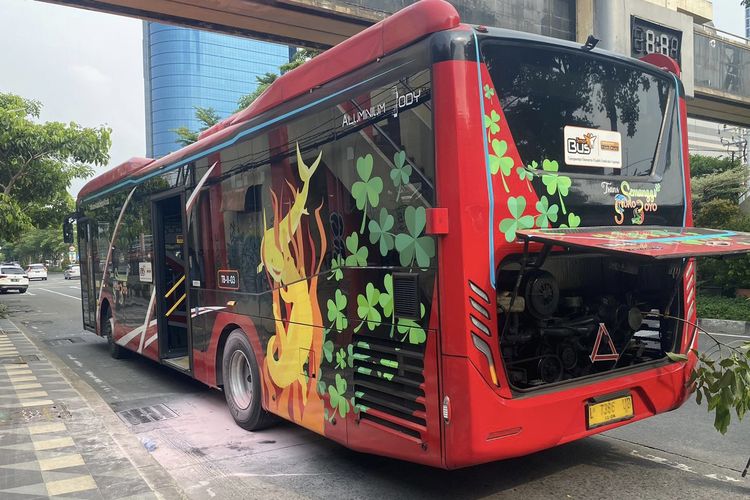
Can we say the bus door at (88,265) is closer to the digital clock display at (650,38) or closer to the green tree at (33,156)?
the green tree at (33,156)

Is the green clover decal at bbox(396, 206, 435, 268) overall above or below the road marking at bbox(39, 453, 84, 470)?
above

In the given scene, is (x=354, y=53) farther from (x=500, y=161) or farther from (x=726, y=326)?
(x=726, y=326)

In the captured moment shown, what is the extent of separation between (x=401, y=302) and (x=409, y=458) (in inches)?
38.1

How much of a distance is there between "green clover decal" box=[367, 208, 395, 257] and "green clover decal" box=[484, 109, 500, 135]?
805 millimetres

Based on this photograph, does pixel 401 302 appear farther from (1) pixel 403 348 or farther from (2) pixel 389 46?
(2) pixel 389 46

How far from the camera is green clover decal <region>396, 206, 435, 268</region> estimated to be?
3.47m

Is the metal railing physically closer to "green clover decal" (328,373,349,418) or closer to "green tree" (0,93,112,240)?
"green clover decal" (328,373,349,418)

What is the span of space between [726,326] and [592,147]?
946 cm

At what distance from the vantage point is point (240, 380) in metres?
5.95

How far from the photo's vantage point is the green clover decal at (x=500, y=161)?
3.47 meters

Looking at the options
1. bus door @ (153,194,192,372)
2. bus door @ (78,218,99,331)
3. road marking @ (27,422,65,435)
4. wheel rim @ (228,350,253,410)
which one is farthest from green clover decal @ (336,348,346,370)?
bus door @ (78,218,99,331)

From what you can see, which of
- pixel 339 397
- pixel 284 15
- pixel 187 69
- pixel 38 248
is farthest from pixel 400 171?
pixel 187 69

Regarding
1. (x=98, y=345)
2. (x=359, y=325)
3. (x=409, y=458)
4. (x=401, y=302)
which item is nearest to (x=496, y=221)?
(x=401, y=302)

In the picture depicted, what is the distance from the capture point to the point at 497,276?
11.7ft
